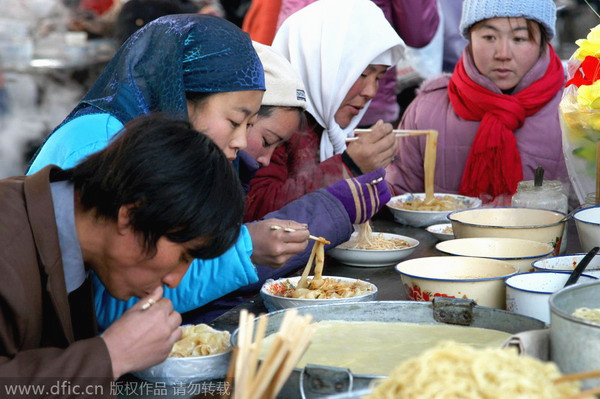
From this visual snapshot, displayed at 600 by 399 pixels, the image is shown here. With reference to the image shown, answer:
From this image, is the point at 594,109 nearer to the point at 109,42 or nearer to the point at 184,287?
the point at 184,287

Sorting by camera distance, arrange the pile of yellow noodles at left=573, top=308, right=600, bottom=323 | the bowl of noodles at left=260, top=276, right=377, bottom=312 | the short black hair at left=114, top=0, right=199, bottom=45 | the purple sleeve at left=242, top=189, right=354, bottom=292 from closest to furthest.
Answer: the pile of yellow noodles at left=573, top=308, right=600, bottom=323, the bowl of noodles at left=260, top=276, right=377, bottom=312, the purple sleeve at left=242, top=189, right=354, bottom=292, the short black hair at left=114, top=0, right=199, bottom=45

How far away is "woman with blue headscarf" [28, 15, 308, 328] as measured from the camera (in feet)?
6.89

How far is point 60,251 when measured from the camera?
5.32 ft

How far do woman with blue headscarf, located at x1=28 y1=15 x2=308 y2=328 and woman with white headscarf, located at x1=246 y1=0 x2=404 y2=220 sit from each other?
968mm

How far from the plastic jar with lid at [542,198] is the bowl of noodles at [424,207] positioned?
0.38 metres

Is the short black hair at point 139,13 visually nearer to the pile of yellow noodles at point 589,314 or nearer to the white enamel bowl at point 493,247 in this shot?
the white enamel bowl at point 493,247

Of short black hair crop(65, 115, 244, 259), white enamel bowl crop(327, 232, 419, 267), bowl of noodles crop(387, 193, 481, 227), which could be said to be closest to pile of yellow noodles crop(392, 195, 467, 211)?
bowl of noodles crop(387, 193, 481, 227)

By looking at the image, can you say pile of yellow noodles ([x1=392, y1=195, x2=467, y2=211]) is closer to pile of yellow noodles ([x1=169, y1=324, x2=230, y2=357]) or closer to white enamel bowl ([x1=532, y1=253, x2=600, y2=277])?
white enamel bowl ([x1=532, y1=253, x2=600, y2=277])

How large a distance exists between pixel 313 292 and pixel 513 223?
0.94 metres

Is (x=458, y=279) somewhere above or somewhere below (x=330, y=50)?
below

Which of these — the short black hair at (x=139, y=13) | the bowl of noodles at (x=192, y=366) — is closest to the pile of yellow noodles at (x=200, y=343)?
the bowl of noodles at (x=192, y=366)

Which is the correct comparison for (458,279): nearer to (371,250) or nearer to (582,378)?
(371,250)

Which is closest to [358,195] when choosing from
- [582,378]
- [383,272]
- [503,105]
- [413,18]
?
[383,272]

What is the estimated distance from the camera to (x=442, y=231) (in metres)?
2.99
